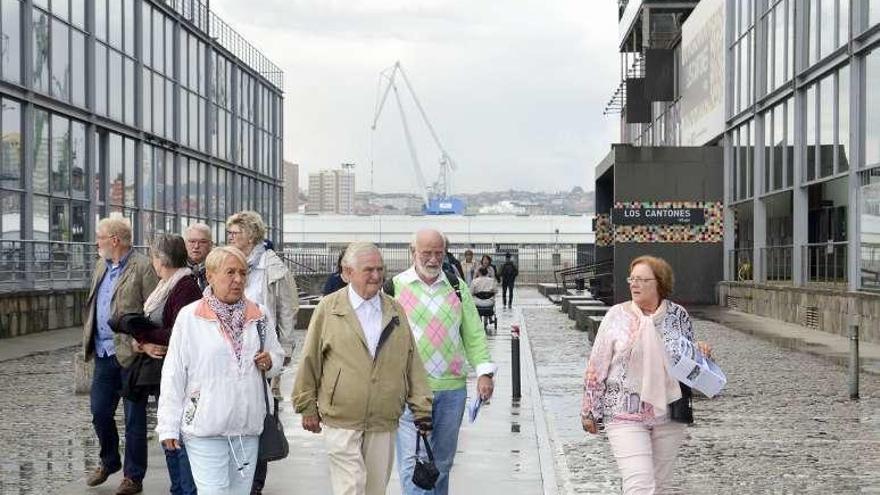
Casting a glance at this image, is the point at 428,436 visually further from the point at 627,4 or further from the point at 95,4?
the point at 627,4

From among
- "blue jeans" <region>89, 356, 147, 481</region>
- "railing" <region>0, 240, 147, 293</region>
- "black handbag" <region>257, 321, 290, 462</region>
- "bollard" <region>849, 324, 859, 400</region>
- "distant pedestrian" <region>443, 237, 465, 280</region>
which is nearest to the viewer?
"black handbag" <region>257, 321, 290, 462</region>

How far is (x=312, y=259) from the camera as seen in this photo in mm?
65312

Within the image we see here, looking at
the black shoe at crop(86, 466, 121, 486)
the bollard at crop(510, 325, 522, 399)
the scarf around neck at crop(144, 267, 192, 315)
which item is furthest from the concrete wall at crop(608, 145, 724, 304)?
the scarf around neck at crop(144, 267, 192, 315)

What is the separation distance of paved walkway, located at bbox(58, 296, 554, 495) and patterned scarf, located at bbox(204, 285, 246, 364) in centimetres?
314

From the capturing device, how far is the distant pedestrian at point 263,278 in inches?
322

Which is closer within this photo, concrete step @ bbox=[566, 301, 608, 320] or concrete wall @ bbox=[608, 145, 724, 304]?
concrete step @ bbox=[566, 301, 608, 320]

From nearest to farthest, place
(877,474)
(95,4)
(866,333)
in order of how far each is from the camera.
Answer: (877,474) → (866,333) → (95,4)

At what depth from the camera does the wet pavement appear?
925cm

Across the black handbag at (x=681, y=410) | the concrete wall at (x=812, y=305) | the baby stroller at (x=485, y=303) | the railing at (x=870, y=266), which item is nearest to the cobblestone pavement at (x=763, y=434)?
the black handbag at (x=681, y=410)

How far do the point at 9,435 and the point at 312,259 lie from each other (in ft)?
176

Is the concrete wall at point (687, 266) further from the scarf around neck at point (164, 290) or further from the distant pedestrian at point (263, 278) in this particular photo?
the scarf around neck at point (164, 290)

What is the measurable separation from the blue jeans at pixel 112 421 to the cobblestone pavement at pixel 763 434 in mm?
2869

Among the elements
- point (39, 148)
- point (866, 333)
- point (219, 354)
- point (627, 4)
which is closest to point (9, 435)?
point (219, 354)

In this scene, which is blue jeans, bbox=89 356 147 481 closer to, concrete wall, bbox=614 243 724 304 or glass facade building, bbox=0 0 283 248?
glass facade building, bbox=0 0 283 248
